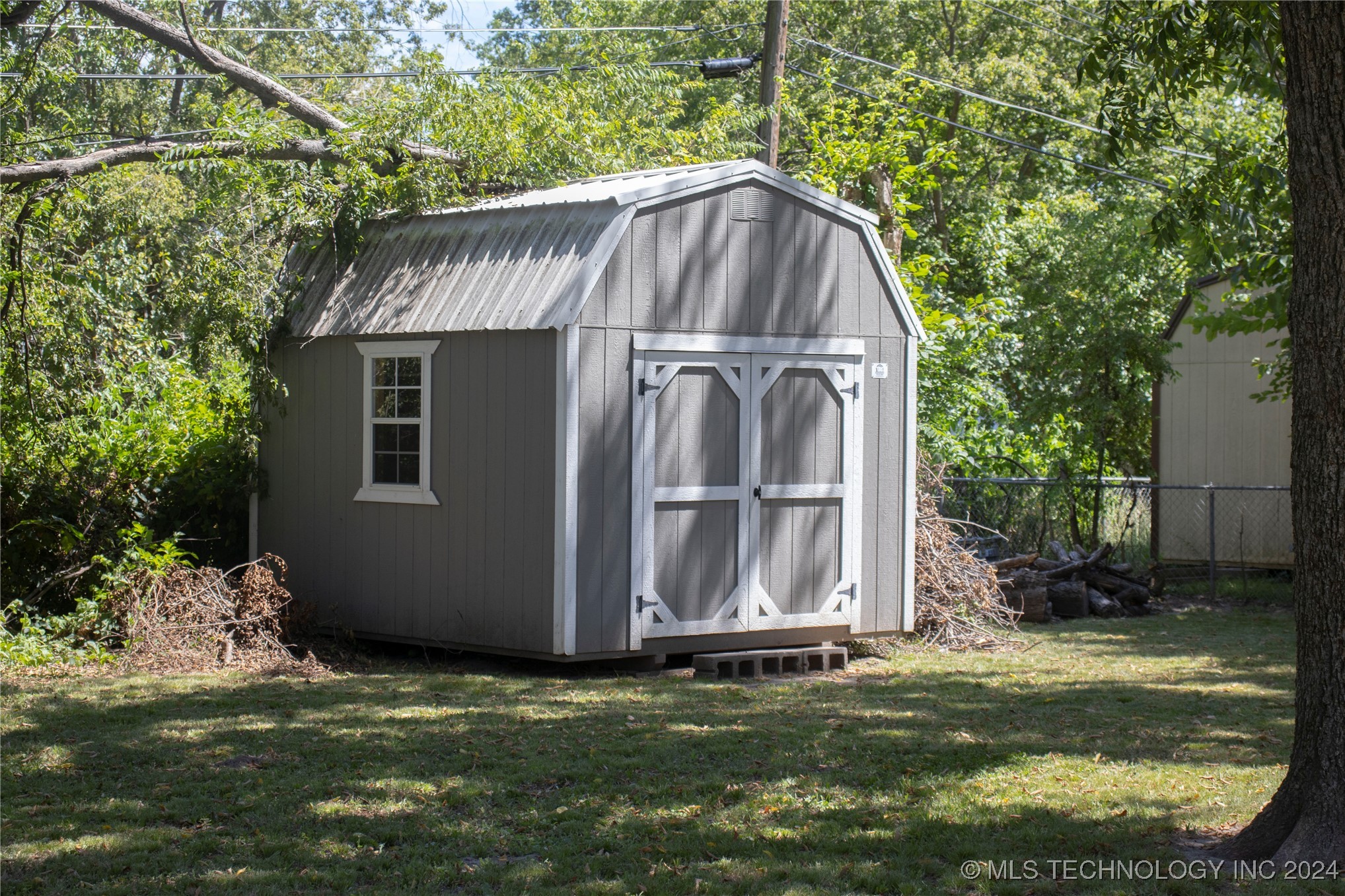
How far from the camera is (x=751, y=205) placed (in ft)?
32.0

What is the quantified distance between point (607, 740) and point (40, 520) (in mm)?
5842

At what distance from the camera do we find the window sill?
9.81 meters

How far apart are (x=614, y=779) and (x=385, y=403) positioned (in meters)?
4.79

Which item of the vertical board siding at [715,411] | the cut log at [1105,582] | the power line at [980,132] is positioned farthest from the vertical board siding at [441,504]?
the power line at [980,132]

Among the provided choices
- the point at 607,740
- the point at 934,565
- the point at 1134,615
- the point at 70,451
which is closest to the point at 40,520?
the point at 70,451

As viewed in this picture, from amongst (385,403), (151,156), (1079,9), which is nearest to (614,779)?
(385,403)

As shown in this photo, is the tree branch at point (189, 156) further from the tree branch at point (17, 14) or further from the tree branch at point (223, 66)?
the tree branch at point (17, 14)

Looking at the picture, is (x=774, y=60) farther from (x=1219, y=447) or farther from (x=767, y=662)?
(x=767, y=662)

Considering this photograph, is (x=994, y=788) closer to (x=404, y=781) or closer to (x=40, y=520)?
(x=404, y=781)

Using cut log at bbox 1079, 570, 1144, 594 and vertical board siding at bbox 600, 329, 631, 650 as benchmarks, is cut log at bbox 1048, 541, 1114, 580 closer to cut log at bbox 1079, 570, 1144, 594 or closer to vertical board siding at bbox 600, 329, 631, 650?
cut log at bbox 1079, 570, 1144, 594

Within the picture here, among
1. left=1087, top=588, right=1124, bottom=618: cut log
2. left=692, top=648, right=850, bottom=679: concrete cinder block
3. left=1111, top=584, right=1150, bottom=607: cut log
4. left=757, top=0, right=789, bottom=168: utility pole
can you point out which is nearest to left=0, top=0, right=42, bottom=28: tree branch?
left=692, top=648, right=850, bottom=679: concrete cinder block

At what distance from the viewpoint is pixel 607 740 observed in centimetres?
703

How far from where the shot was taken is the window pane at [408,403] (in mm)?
9977

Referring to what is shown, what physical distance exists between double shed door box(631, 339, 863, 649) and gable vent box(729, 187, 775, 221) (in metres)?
1.00
